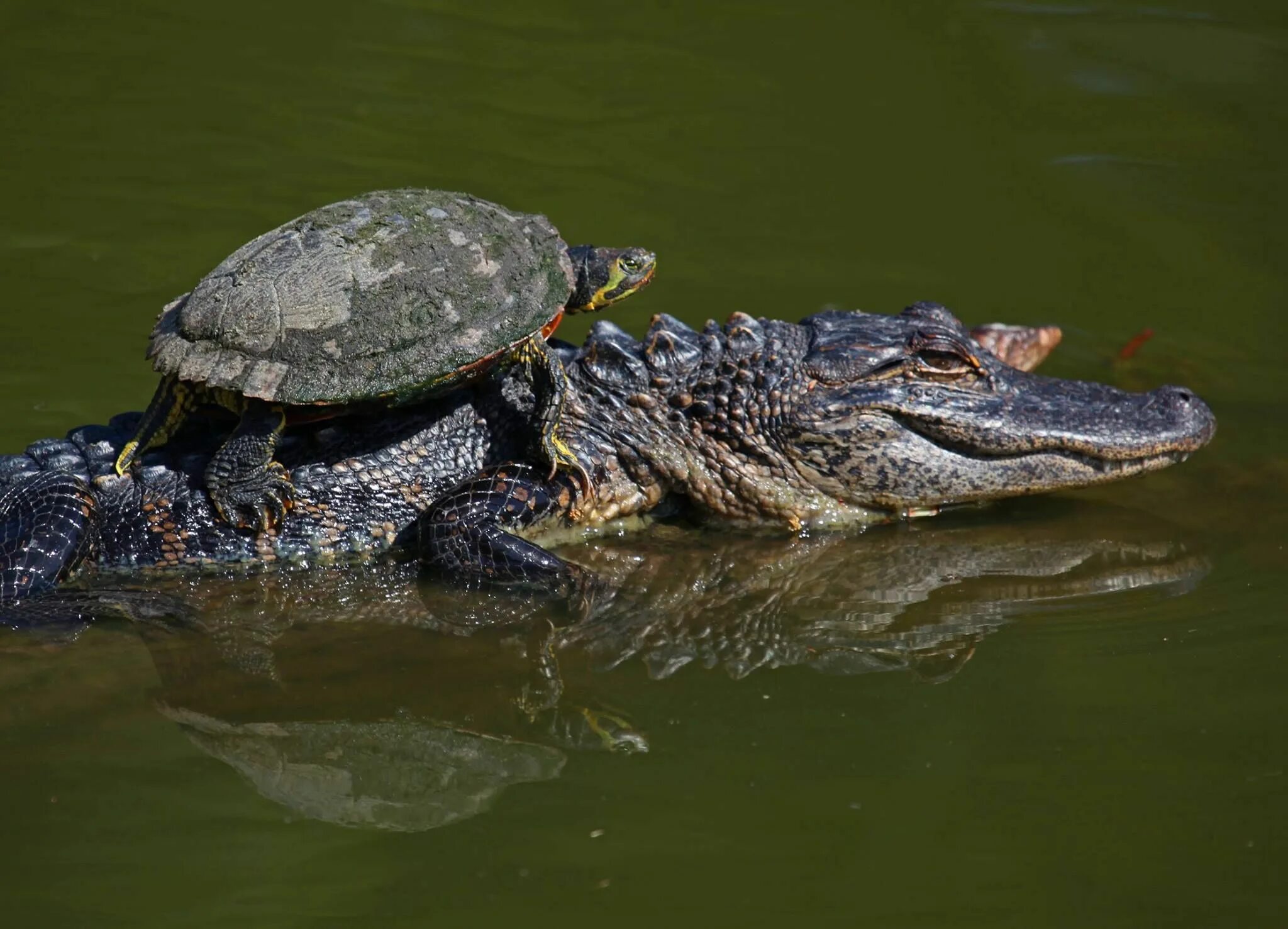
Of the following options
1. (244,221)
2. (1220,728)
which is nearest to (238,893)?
(1220,728)

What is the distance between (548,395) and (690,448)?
2.60ft

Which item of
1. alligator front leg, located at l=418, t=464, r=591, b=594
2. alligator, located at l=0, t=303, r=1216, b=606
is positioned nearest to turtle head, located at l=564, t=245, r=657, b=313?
alligator, located at l=0, t=303, r=1216, b=606

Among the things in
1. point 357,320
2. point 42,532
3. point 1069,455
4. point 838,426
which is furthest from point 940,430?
point 42,532

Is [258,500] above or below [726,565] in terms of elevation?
above

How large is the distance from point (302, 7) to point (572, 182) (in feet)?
10.6

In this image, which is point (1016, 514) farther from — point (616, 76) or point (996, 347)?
point (616, 76)

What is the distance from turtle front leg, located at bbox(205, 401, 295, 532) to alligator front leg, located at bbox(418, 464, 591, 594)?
0.60 meters

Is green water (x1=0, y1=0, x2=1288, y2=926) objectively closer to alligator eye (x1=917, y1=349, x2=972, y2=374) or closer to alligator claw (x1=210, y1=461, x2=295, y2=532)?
alligator claw (x1=210, y1=461, x2=295, y2=532)

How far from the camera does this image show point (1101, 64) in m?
10.4

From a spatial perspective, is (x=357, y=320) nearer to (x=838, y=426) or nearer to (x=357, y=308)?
A: (x=357, y=308)

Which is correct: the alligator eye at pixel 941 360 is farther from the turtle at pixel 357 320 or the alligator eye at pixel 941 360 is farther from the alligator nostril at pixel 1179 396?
the turtle at pixel 357 320

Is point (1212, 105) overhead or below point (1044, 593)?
overhead

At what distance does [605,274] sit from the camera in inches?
221

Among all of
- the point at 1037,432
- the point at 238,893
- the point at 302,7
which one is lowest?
the point at 238,893
